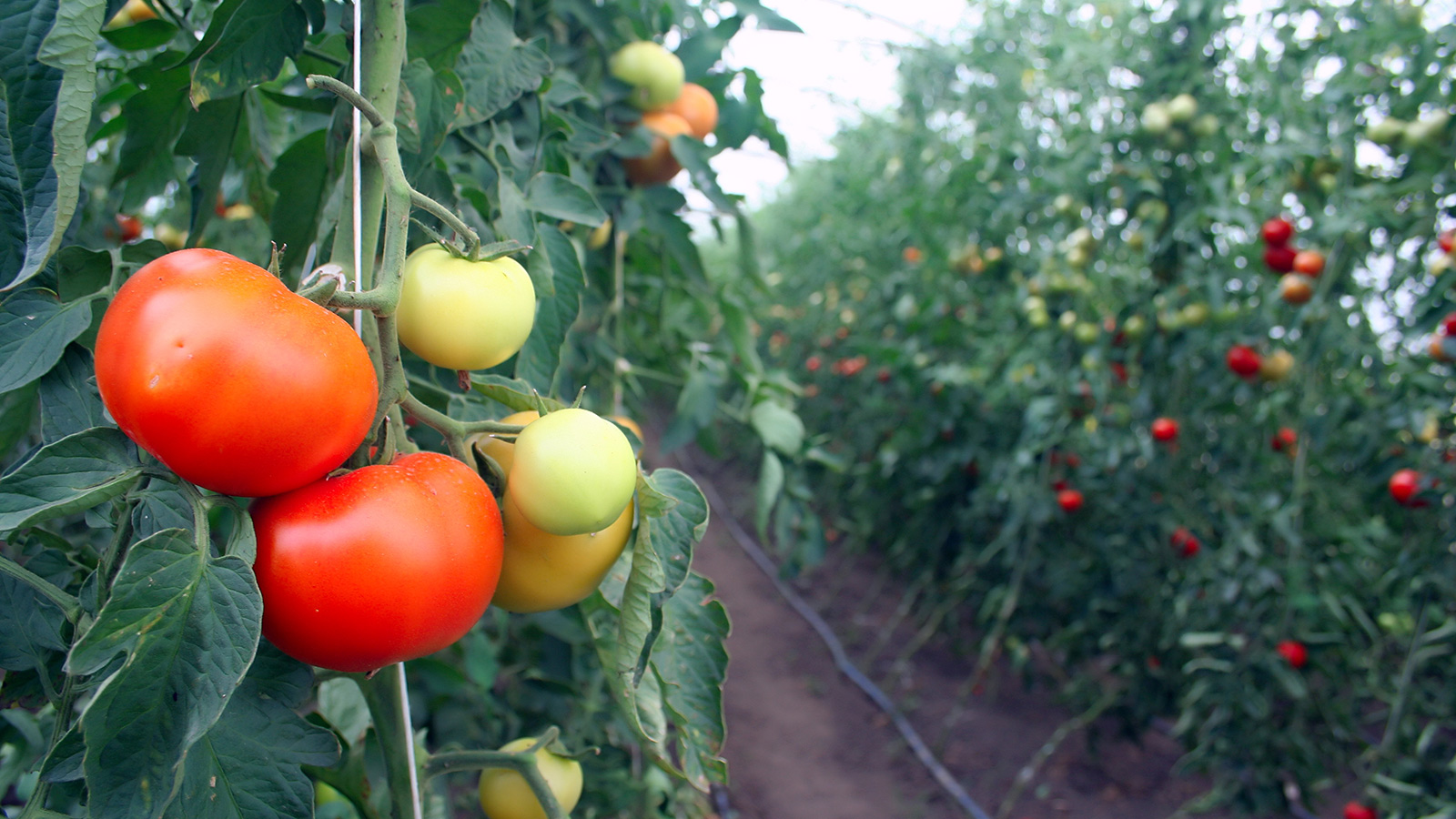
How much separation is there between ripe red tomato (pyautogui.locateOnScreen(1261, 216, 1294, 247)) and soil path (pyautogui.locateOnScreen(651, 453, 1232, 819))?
155 centimetres

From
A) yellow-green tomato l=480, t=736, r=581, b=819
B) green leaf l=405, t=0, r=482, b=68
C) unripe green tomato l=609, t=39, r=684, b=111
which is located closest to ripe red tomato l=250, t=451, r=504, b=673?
yellow-green tomato l=480, t=736, r=581, b=819

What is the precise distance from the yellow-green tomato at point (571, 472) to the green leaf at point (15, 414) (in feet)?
1.15

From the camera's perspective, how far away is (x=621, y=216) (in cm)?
104

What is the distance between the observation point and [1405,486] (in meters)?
1.62

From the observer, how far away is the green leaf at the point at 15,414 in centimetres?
53

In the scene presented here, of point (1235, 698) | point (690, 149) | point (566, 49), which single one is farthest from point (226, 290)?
point (1235, 698)

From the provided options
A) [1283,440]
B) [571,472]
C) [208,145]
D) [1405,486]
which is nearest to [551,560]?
[571,472]

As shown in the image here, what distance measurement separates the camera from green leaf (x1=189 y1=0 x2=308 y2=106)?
486 mm

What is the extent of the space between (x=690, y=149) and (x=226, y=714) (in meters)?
0.76

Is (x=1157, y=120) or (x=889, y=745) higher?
(x=1157, y=120)

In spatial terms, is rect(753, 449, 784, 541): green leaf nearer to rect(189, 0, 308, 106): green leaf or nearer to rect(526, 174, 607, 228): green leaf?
rect(526, 174, 607, 228): green leaf

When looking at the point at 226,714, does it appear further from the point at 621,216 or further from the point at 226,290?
the point at 621,216

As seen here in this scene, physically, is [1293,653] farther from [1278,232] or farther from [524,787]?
[524,787]

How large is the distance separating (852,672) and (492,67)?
114 inches
